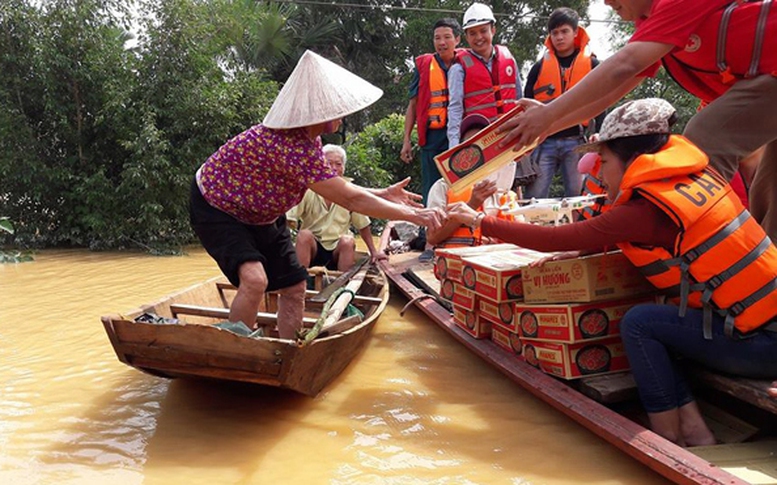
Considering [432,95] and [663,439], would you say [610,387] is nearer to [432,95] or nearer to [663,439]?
[663,439]

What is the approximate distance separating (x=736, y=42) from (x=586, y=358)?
1.49 m

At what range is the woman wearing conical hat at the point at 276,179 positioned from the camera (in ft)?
9.59

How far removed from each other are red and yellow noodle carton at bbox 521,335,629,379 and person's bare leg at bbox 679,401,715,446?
424mm

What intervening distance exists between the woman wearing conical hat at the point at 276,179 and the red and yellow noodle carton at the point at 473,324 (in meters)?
0.85

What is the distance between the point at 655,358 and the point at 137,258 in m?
7.87

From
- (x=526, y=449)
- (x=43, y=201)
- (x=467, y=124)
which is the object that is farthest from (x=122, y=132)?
(x=526, y=449)

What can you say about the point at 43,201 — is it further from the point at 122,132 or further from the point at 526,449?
the point at 526,449

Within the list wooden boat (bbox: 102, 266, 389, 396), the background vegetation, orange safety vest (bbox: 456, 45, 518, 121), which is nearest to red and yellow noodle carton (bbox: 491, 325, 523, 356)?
wooden boat (bbox: 102, 266, 389, 396)

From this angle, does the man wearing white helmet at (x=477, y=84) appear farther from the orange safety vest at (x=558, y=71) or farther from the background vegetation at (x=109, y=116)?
the background vegetation at (x=109, y=116)

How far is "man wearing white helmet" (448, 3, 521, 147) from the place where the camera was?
561cm

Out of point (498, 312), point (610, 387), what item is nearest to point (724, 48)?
point (610, 387)

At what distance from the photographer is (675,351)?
2430 millimetres

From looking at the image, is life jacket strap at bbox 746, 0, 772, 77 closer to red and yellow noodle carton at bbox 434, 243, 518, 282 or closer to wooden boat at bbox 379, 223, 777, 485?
wooden boat at bbox 379, 223, 777, 485

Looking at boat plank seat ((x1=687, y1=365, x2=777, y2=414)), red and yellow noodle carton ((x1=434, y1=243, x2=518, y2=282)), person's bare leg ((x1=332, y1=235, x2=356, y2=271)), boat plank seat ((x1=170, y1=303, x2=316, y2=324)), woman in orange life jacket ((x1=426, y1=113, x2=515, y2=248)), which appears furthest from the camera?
person's bare leg ((x1=332, y1=235, x2=356, y2=271))
